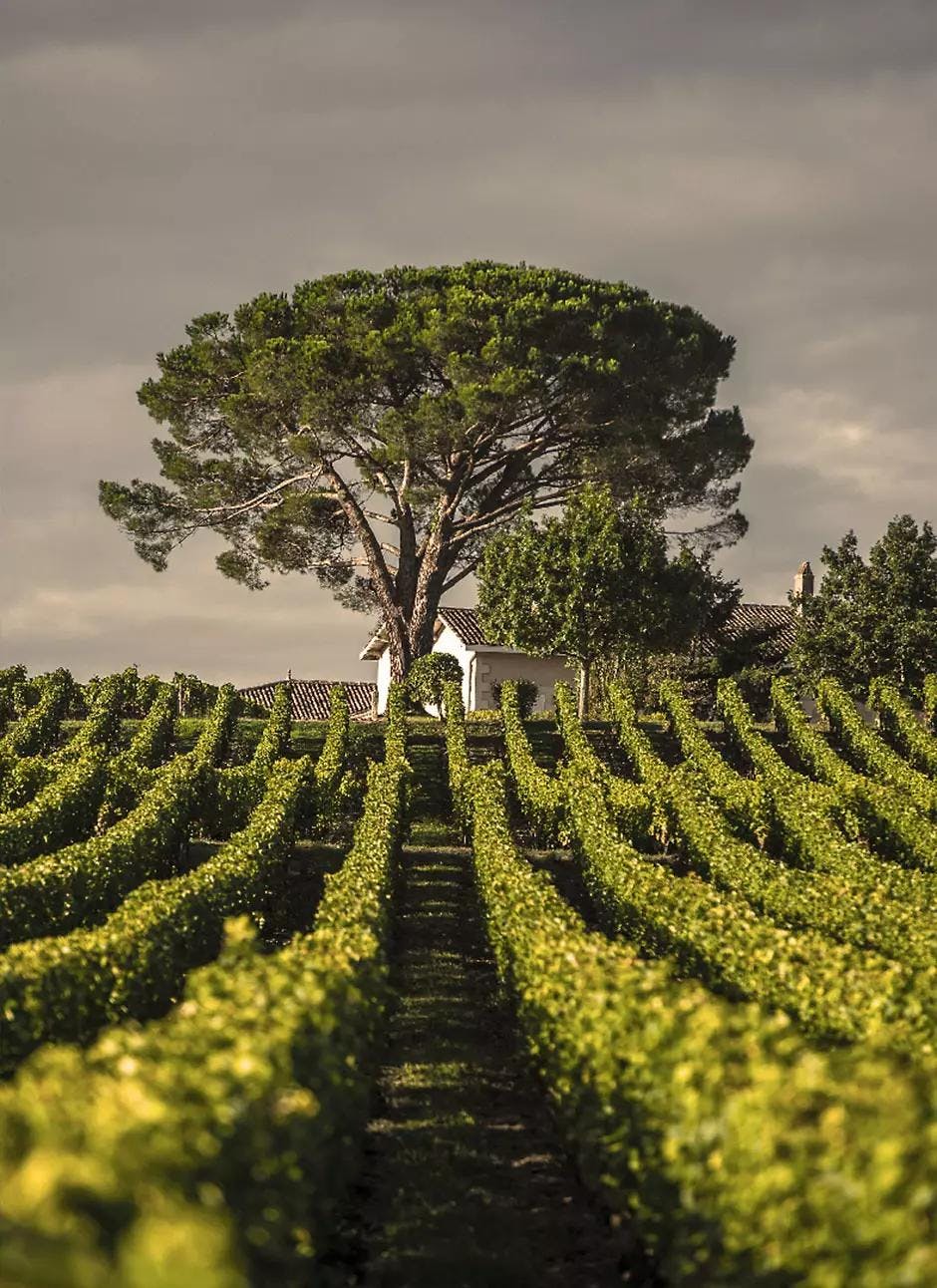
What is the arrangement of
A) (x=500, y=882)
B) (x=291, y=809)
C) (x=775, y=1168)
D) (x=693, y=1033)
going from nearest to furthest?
1. (x=775, y=1168)
2. (x=693, y=1033)
3. (x=500, y=882)
4. (x=291, y=809)

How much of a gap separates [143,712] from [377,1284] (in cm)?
3926

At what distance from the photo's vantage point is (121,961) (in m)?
12.6

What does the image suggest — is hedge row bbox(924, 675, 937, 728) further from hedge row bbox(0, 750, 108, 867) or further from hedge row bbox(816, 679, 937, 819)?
hedge row bbox(0, 750, 108, 867)

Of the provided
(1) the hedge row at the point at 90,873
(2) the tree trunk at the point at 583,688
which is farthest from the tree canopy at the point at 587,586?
(1) the hedge row at the point at 90,873

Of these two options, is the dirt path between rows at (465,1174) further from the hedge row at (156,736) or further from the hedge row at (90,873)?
the hedge row at (156,736)

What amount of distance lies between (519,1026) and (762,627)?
46.1m

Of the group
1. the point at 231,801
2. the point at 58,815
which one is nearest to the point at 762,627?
the point at 231,801

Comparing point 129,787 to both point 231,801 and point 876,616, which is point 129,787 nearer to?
point 231,801

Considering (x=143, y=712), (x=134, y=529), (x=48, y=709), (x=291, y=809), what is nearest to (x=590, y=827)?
(x=291, y=809)

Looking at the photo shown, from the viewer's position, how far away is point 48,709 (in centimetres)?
4109

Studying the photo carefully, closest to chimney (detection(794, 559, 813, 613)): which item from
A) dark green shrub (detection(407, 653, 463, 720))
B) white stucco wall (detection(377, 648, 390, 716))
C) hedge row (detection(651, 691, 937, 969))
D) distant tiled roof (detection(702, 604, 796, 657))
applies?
distant tiled roof (detection(702, 604, 796, 657))

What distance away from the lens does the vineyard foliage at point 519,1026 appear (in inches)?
218

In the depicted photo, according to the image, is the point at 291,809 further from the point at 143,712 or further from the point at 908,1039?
the point at 143,712

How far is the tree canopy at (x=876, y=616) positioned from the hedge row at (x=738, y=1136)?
4070 centimetres
